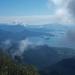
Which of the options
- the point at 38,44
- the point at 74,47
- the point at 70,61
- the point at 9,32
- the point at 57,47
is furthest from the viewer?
the point at 9,32

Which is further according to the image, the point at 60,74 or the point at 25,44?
the point at 25,44

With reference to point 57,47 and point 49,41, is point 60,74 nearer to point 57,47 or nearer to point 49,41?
point 57,47

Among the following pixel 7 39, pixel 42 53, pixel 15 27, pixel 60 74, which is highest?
pixel 15 27

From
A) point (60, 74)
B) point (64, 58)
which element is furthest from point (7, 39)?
point (60, 74)

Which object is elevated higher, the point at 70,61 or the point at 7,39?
the point at 7,39

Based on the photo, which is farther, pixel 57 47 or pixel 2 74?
pixel 57 47

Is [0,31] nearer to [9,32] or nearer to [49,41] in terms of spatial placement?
[9,32]

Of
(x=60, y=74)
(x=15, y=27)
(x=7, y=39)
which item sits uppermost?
(x=15, y=27)

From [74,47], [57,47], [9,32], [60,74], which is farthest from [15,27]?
[60,74]

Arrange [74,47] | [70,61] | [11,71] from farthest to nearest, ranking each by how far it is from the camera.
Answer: [74,47], [70,61], [11,71]
